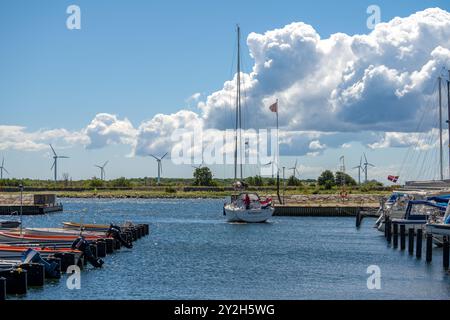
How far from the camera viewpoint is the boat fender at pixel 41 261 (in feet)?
160

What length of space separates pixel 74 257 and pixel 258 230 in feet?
166

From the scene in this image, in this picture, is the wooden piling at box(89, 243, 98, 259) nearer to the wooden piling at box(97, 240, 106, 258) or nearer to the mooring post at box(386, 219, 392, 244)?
the wooden piling at box(97, 240, 106, 258)

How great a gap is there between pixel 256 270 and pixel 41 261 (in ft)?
57.2

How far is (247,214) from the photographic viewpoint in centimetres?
11025

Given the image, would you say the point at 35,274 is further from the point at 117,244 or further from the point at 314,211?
the point at 314,211

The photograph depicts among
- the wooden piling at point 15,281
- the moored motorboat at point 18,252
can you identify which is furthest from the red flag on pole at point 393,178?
the wooden piling at point 15,281

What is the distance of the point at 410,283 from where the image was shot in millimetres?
54219

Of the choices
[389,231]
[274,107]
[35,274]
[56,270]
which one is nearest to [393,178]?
[274,107]

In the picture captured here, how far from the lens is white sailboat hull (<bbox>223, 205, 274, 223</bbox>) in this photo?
110125mm

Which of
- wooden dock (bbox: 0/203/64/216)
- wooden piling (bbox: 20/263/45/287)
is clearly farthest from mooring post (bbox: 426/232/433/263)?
wooden dock (bbox: 0/203/64/216)

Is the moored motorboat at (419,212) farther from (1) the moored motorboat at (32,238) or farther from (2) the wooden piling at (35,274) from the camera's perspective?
(2) the wooden piling at (35,274)

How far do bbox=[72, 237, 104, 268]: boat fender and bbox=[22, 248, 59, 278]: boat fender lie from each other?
17.5ft

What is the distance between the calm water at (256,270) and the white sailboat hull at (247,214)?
1220cm
